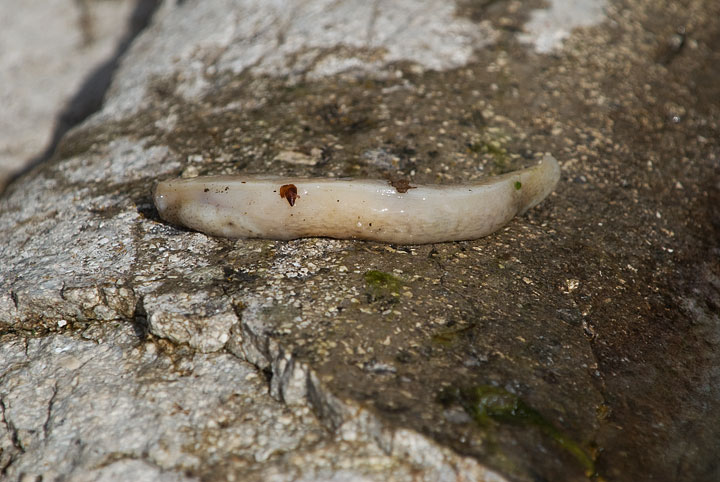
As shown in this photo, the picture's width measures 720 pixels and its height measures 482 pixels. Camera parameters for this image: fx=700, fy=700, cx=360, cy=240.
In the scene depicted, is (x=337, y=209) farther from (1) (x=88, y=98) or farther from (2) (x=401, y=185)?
(1) (x=88, y=98)

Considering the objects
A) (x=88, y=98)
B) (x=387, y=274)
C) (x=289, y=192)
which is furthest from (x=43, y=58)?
(x=387, y=274)

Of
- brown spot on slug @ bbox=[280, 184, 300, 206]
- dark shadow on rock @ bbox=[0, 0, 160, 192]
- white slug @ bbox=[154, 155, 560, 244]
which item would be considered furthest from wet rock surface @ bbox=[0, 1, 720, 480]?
dark shadow on rock @ bbox=[0, 0, 160, 192]

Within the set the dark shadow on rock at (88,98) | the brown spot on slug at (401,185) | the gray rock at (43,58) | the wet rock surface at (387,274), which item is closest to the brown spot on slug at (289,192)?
the wet rock surface at (387,274)

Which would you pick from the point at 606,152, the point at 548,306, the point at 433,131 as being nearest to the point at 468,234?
the point at 548,306

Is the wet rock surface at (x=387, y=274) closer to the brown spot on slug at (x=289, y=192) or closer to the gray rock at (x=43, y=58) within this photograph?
the brown spot on slug at (x=289, y=192)

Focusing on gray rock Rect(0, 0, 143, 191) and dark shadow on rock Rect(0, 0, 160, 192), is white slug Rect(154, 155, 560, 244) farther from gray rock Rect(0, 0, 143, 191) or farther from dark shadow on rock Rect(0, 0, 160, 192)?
gray rock Rect(0, 0, 143, 191)

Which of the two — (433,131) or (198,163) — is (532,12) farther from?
(198,163)
